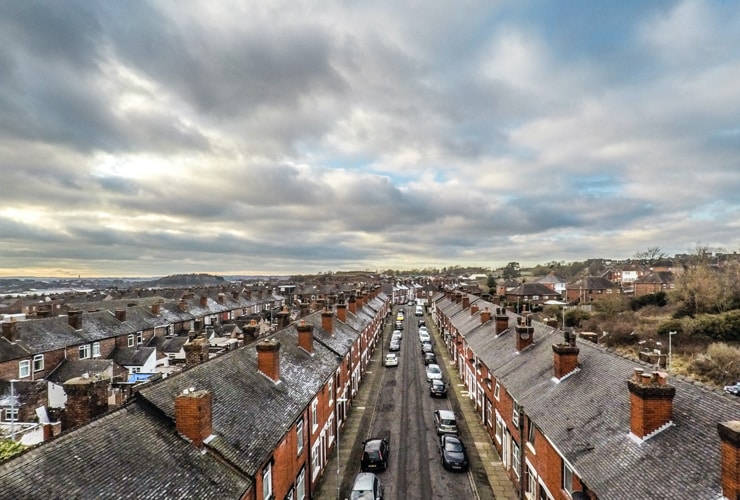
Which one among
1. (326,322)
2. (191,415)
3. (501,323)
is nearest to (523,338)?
(501,323)

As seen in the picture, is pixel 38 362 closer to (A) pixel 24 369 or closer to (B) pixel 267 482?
(A) pixel 24 369

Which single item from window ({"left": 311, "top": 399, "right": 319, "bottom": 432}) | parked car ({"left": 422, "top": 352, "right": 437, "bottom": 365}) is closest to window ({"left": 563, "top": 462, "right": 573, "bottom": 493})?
window ({"left": 311, "top": 399, "right": 319, "bottom": 432})

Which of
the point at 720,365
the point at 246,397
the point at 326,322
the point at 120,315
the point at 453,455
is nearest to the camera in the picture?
the point at 246,397

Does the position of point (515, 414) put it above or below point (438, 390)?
above

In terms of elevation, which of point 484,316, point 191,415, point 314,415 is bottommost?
point 314,415

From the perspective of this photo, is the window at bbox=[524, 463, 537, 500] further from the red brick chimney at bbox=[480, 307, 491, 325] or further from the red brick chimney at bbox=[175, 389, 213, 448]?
the red brick chimney at bbox=[480, 307, 491, 325]

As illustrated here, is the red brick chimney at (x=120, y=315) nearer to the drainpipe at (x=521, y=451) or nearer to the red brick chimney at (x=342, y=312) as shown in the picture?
the red brick chimney at (x=342, y=312)
